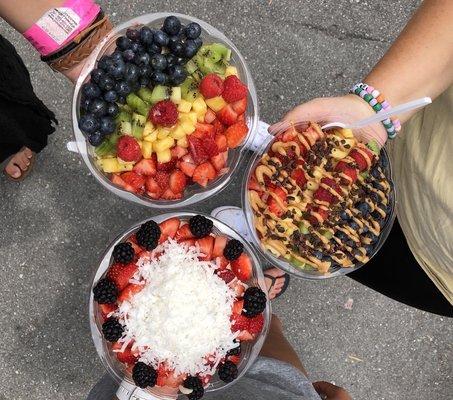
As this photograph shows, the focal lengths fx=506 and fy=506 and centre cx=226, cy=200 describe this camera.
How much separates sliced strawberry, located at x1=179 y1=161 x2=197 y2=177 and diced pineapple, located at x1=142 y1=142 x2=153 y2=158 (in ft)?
0.32

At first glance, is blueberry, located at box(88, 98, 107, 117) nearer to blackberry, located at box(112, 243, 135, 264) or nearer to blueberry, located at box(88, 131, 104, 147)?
blueberry, located at box(88, 131, 104, 147)

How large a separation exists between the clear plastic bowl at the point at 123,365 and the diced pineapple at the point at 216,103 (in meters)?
0.36

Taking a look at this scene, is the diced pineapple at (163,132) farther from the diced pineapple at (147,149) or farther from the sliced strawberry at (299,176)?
the sliced strawberry at (299,176)

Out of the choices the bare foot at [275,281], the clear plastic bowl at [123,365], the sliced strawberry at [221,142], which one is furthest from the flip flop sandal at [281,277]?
the sliced strawberry at [221,142]

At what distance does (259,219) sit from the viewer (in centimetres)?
152

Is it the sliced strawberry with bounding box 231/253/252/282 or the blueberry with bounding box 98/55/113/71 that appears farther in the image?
the sliced strawberry with bounding box 231/253/252/282

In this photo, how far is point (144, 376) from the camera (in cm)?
151

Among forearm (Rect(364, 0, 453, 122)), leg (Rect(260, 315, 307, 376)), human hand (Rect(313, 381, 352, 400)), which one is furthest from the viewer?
human hand (Rect(313, 381, 352, 400))

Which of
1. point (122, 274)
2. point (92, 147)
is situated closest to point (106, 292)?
point (122, 274)

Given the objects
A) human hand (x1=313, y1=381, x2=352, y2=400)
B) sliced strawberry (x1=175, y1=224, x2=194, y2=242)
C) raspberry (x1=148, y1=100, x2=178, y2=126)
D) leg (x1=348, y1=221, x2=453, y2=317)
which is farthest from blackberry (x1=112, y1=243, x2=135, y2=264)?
human hand (x1=313, y1=381, x2=352, y2=400)

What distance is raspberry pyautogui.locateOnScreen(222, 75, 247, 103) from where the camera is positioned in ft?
5.02

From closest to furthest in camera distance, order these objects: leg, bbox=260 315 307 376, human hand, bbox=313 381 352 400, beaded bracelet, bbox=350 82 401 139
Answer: beaded bracelet, bbox=350 82 401 139 < leg, bbox=260 315 307 376 < human hand, bbox=313 381 352 400

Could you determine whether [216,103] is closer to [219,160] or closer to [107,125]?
[219,160]

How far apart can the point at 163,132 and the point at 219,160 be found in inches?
7.9
